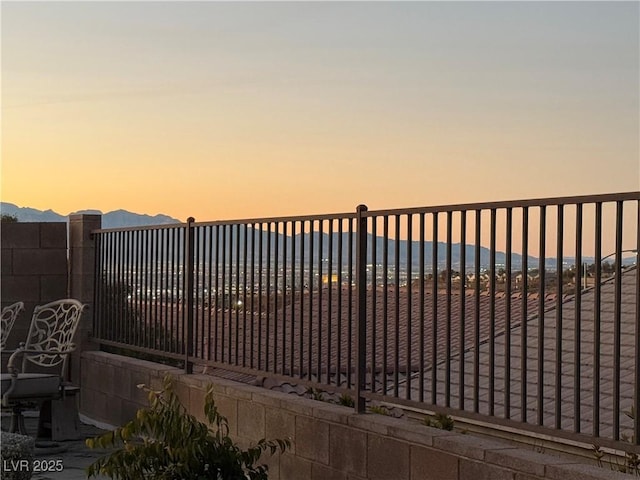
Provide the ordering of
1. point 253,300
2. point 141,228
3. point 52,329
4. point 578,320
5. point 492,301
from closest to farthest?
point 578,320 < point 492,301 < point 253,300 < point 141,228 < point 52,329

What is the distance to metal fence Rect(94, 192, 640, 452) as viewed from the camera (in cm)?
553

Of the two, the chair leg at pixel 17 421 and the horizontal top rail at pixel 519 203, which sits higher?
the horizontal top rail at pixel 519 203

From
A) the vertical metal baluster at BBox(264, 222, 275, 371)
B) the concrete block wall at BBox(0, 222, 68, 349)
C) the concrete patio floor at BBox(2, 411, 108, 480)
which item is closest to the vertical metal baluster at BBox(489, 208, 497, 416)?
the vertical metal baluster at BBox(264, 222, 275, 371)

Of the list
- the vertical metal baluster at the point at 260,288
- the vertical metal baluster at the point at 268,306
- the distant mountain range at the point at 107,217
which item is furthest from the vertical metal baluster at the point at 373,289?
the distant mountain range at the point at 107,217

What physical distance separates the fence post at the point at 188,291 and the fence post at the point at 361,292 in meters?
2.80

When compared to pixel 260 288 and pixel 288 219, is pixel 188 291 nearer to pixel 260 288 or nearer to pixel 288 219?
pixel 260 288

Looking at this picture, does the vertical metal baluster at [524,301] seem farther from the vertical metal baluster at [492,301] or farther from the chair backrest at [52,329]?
the chair backrest at [52,329]

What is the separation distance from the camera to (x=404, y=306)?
7.68m

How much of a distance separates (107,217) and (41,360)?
Result: 2.74 metres

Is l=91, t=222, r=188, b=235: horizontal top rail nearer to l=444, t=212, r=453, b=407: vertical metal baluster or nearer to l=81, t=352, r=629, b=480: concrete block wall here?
l=81, t=352, r=629, b=480: concrete block wall

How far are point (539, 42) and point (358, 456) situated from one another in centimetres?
761

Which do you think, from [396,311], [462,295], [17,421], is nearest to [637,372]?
[462,295]

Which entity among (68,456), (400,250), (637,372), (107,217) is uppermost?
(107,217)

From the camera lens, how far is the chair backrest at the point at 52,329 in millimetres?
11094
